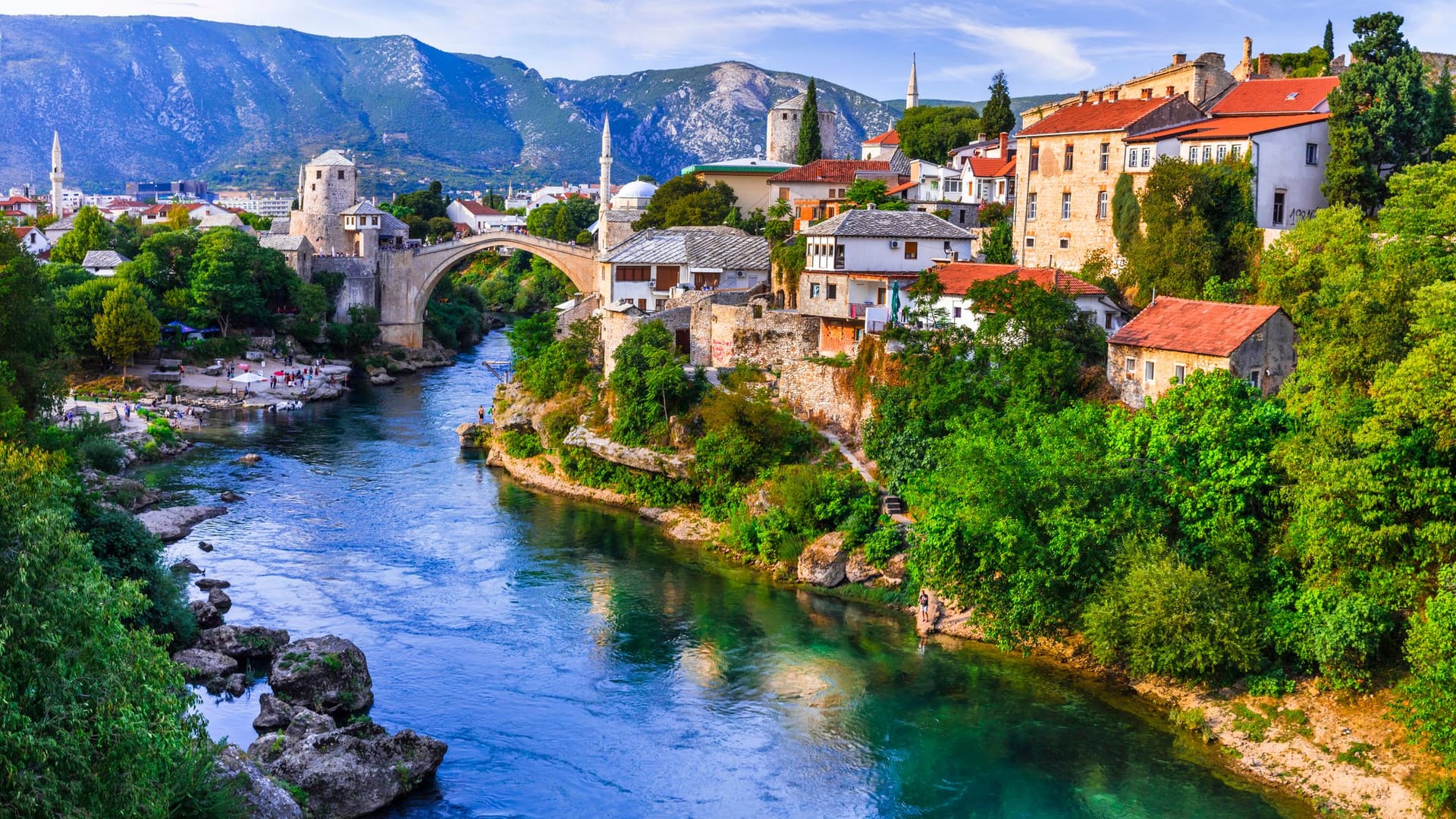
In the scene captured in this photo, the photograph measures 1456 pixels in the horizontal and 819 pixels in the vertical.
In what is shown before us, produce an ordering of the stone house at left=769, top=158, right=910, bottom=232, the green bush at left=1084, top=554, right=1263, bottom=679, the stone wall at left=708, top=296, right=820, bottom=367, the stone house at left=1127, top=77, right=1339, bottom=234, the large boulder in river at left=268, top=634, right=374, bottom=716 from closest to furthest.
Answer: the green bush at left=1084, top=554, right=1263, bottom=679
the large boulder in river at left=268, top=634, right=374, bottom=716
the stone house at left=1127, top=77, right=1339, bottom=234
the stone wall at left=708, top=296, right=820, bottom=367
the stone house at left=769, top=158, right=910, bottom=232

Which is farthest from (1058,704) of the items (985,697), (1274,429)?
(1274,429)

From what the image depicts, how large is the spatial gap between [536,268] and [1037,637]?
62786mm

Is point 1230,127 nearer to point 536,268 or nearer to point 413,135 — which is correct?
point 536,268

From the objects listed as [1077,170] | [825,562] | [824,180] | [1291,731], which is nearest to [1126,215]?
[1077,170]

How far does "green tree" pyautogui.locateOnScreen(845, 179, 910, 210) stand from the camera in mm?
42438

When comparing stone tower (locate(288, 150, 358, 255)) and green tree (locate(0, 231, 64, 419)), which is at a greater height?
stone tower (locate(288, 150, 358, 255))

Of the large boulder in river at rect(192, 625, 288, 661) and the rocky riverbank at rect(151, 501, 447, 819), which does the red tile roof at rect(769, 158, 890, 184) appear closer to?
the rocky riverbank at rect(151, 501, 447, 819)

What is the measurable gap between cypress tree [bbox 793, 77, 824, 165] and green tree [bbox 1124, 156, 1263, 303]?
30.3 metres

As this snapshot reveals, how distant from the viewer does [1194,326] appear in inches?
1048

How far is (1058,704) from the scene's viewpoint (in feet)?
70.3

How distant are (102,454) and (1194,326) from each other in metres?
27.1

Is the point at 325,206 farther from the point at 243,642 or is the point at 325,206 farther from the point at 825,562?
the point at 243,642

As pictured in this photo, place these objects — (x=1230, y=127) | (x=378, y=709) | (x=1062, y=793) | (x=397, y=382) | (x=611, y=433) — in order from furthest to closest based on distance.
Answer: (x=397, y=382)
(x=611, y=433)
(x=1230, y=127)
(x=378, y=709)
(x=1062, y=793)

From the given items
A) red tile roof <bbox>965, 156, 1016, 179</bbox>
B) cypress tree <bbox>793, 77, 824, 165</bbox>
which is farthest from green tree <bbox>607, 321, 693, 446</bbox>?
cypress tree <bbox>793, 77, 824, 165</bbox>
